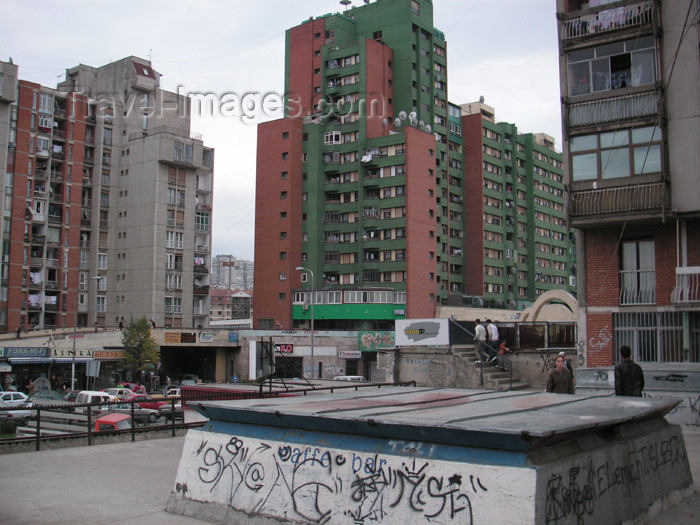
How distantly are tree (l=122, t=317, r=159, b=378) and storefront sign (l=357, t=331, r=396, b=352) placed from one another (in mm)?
Result: 19892

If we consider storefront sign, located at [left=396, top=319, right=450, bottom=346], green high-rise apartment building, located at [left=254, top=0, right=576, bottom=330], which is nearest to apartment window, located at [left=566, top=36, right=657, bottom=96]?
storefront sign, located at [left=396, top=319, right=450, bottom=346]

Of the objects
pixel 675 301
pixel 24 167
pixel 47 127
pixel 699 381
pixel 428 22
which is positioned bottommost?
pixel 699 381

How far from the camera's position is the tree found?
56531mm

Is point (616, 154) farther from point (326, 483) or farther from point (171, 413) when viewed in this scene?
point (326, 483)

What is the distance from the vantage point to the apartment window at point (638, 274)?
69.4 feet

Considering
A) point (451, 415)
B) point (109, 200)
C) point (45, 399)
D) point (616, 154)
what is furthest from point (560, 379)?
point (109, 200)

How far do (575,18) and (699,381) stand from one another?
1247cm

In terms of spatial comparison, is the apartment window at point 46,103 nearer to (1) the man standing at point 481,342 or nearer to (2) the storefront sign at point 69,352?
(2) the storefront sign at point 69,352

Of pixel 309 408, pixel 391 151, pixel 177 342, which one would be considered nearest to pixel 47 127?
pixel 177 342

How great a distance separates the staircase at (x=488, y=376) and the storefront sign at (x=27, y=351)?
131ft

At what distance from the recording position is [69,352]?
54688 millimetres

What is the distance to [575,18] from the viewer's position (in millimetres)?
22766

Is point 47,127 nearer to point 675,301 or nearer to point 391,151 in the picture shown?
point 391,151

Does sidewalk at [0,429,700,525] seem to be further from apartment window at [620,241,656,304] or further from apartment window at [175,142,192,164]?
apartment window at [175,142,192,164]
